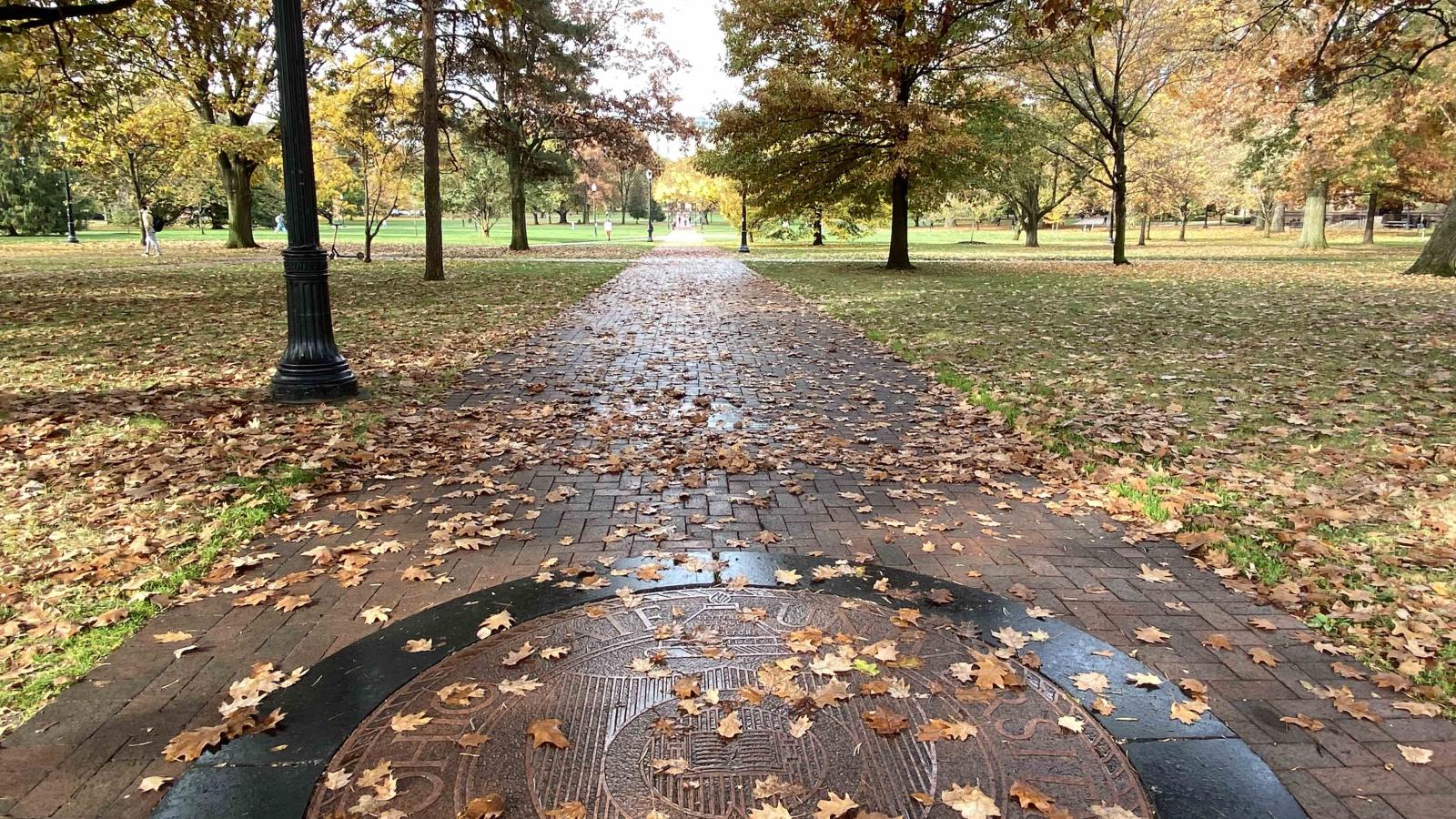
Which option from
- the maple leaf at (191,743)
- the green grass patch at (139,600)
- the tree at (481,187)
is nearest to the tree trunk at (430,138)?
the green grass patch at (139,600)

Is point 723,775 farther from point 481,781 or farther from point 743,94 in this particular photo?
point 743,94

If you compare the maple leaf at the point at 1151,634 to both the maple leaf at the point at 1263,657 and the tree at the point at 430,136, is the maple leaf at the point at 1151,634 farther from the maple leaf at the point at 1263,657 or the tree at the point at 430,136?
the tree at the point at 430,136

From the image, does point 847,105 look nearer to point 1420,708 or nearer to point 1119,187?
point 1119,187

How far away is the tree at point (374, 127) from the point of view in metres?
23.1

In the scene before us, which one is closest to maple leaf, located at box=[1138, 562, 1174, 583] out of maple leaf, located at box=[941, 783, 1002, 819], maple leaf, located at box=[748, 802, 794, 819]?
maple leaf, located at box=[941, 783, 1002, 819]

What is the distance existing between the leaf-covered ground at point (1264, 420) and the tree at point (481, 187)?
53625mm

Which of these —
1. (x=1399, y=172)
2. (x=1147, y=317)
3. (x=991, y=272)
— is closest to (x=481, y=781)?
(x=1147, y=317)

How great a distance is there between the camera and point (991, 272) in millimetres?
23625

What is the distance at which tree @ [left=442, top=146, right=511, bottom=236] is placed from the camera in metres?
63.0

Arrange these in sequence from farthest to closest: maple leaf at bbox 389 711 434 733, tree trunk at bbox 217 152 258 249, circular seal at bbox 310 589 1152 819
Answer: tree trunk at bbox 217 152 258 249 → maple leaf at bbox 389 711 434 733 → circular seal at bbox 310 589 1152 819

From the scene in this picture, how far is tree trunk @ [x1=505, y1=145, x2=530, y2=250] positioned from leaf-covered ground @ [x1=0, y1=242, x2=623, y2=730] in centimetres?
1902

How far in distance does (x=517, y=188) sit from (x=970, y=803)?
1338 inches

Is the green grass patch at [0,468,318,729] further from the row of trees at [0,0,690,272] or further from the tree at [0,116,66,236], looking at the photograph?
the tree at [0,116,66,236]

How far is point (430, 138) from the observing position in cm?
1827
